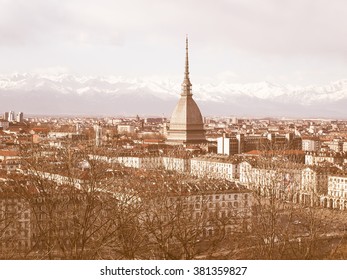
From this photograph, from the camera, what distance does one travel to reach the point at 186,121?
3086 cm

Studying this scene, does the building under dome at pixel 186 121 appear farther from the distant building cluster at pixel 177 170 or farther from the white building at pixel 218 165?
the white building at pixel 218 165

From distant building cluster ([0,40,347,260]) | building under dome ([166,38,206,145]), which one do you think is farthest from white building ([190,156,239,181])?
building under dome ([166,38,206,145])

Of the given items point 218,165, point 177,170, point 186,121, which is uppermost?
point 186,121

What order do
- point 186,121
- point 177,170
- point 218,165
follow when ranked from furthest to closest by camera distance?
point 186,121
point 218,165
point 177,170

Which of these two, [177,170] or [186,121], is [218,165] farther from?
[186,121]

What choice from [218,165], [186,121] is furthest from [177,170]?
[186,121]

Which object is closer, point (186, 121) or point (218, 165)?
point (218, 165)

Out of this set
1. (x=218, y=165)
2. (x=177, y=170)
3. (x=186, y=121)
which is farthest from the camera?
(x=186, y=121)

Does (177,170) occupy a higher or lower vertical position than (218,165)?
higher

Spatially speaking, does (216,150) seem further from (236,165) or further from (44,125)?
(44,125)

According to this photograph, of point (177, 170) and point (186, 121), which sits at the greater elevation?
point (186, 121)

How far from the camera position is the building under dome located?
30.8 m

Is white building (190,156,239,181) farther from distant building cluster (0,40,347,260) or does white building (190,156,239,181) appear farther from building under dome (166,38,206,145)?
building under dome (166,38,206,145)
